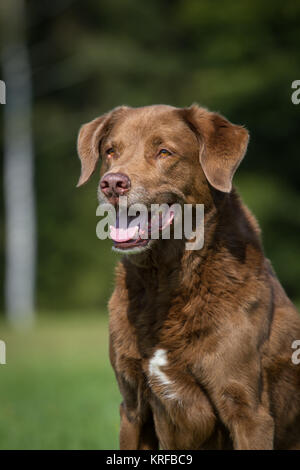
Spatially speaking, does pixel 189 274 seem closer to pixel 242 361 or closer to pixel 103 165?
pixel 242 361

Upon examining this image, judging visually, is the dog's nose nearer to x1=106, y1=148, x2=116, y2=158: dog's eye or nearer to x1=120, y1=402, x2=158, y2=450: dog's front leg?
x1=106, y1=148, x2=116, y2=158: dog's eye

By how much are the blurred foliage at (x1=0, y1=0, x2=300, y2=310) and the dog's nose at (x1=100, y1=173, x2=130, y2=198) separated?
1691 centimetres

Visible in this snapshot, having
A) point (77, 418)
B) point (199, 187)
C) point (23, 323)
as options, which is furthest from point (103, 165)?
point (23, 323)

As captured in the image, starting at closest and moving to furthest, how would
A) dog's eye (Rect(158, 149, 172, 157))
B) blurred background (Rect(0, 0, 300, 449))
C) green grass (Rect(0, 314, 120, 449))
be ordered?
dog's eye (Rect(158, 149, 172, 157))
green grass (Rect(0, 314, 120, 449))
blurred background (Rect(0, 0, 300, 449))

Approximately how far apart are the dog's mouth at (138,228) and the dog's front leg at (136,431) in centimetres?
92

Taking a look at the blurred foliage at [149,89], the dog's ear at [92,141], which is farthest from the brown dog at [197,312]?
the blurred foliage at [149,89]

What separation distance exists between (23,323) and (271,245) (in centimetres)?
724

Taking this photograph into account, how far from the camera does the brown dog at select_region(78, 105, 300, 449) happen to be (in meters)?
3.81

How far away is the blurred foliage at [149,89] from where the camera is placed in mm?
20906

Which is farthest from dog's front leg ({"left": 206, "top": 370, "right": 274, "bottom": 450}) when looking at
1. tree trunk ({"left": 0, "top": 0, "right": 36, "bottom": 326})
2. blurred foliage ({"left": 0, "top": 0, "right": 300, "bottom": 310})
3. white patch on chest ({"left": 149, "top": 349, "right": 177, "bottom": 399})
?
blurred foliage ({"left": 0, "top": 0, "right": 300, "bottom": 310})
